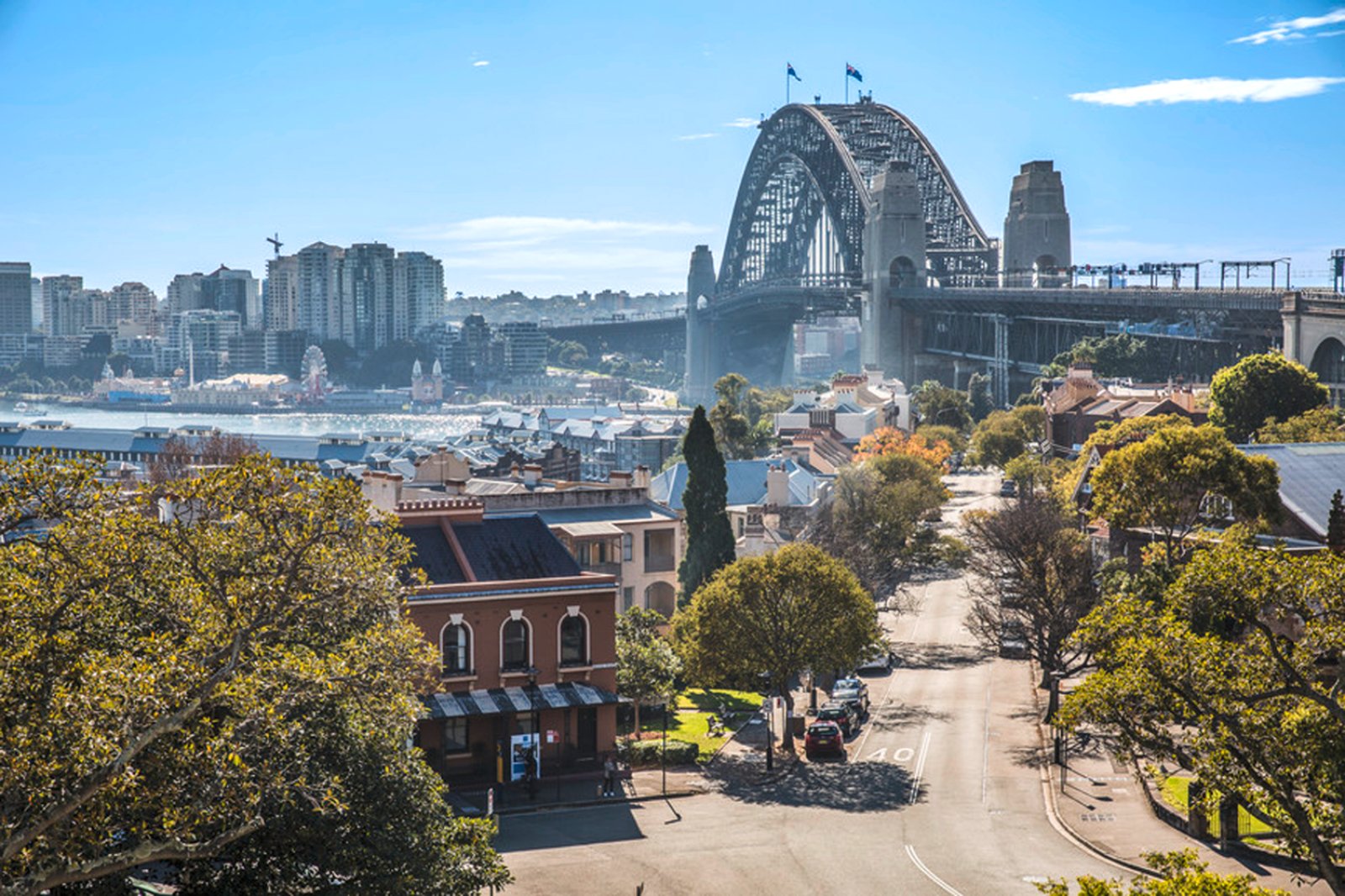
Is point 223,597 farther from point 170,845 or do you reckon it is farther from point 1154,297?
point 1154,297

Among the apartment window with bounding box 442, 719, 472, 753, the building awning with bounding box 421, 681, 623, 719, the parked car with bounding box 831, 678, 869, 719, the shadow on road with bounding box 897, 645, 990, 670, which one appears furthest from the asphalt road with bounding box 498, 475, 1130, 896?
the shadow on road with bounding box 897, 645, 990, 670

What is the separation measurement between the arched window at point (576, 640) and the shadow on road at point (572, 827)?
5.87 m

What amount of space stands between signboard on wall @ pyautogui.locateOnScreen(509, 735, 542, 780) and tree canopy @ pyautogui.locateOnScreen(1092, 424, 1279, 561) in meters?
21.0

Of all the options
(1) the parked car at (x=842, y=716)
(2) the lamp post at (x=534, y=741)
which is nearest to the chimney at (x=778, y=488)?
(1) the parked car at (x=842, y=716)

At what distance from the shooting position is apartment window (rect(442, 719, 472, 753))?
46062 mm

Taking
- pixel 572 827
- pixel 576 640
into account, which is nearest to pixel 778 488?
pixel 576 640

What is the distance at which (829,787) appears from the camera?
45.3 meters

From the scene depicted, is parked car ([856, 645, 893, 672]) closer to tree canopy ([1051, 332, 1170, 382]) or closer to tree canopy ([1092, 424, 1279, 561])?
tree canopy ([1092, 424, 1279, 561])

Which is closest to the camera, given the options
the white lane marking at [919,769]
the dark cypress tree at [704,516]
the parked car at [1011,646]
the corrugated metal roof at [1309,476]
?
the white lane marking at [919,769]

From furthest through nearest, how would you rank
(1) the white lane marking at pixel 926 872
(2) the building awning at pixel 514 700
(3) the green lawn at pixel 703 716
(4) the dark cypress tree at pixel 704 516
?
1. (4) the dark cypress tree at pixel 704 516
2. (3) the green lawn at pixel 703 716
3. (2) the building awning at pixel 514 700
4. (1) the white lane marking at pixel 926 872

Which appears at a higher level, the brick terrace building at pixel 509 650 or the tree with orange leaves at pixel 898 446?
the tree with orange leaves at pixel 898 446

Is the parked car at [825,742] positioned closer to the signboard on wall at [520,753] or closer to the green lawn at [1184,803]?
the signboard on wall at [520,753]

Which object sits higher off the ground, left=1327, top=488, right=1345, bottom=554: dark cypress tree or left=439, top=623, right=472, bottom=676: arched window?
left=1327, top=488, right=1345, bottom=554: dark cypress tree

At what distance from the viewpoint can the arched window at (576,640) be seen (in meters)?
48.7
